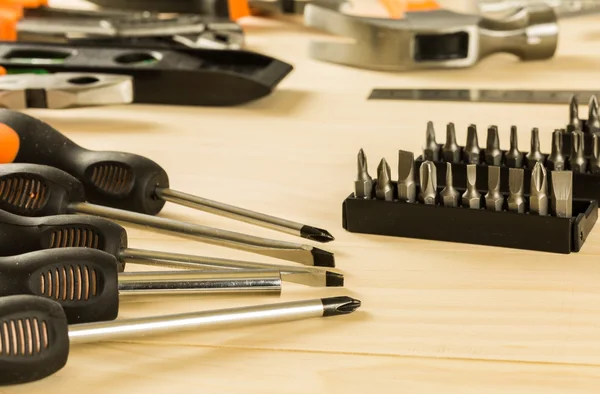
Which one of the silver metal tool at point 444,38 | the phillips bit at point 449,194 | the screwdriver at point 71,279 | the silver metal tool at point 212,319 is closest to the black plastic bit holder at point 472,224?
the phillips bit at point 449,194

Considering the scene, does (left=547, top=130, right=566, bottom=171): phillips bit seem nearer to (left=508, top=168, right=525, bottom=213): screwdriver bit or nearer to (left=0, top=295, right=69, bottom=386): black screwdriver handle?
(left=508, top=168, right=525, bottom=213): screwdriver bit

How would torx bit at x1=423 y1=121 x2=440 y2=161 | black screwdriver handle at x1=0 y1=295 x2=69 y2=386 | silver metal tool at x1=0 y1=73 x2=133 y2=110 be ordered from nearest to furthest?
1. black screwdriver handle at x1=0 y1=295 x2=69 y2=386
2. torx bit at x1=423 y1=121 x2=440 y2=161
3. silver metal tool at x1=0 y1=73 x2=133 y2=110

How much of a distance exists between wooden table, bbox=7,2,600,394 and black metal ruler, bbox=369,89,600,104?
27 mm

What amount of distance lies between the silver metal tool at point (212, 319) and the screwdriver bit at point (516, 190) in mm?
159

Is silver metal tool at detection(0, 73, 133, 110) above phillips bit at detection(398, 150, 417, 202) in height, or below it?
above

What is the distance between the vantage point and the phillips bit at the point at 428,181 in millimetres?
763

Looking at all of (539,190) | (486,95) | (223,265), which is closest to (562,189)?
(539,190)

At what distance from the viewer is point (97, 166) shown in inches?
31.8

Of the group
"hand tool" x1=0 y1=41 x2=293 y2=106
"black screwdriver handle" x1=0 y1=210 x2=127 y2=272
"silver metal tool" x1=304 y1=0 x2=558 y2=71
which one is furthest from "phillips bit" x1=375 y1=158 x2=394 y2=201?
"silver metal tool" x1=304 y1=0 x2=558 y2=71

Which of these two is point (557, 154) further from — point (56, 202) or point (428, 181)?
point (56, 202)

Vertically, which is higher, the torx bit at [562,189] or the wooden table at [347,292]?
the torx bit at [562,189]

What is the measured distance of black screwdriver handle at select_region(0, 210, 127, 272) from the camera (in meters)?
0.66

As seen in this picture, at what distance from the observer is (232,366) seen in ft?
1.95

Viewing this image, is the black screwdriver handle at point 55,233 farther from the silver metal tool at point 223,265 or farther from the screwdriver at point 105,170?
the screwdriver at point 105,170
